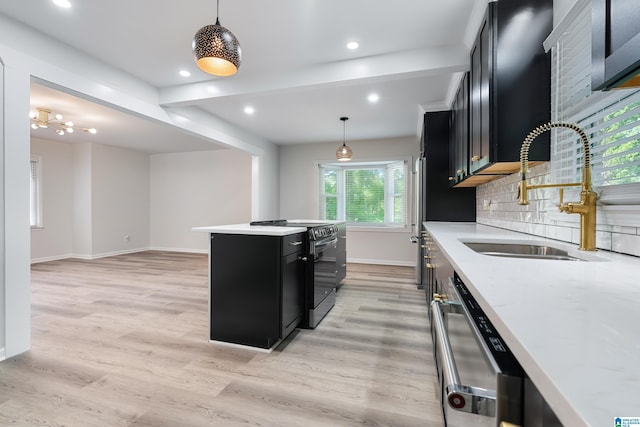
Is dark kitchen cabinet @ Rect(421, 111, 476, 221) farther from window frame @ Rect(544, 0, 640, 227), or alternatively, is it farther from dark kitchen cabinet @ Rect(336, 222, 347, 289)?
window frame @ Rect(544, 0, 640, 227)

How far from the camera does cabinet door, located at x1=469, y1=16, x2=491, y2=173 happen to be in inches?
74.7

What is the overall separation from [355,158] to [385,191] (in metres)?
0.92

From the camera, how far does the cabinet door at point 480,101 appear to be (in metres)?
1.90

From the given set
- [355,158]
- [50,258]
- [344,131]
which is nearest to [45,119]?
[50,258]

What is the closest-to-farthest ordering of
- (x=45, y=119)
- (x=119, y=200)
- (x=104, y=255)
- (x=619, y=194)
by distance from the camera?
1. (x=619, y=194)
2. (x=45, y=119)
3. (x=104, y=255)
4. (x=119, y=200)

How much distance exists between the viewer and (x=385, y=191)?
630cm

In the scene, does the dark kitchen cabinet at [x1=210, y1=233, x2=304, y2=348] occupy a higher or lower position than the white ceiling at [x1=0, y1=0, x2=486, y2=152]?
lower

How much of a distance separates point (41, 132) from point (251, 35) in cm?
536

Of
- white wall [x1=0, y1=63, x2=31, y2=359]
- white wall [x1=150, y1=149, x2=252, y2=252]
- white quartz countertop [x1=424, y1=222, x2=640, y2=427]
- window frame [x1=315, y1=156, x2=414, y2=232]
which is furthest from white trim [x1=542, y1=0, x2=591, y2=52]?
white wall [x1=150, y1=149, x2=252, y2=252]

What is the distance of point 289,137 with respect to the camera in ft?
19.9

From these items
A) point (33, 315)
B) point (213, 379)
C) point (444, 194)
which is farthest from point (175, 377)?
point (444, 194)

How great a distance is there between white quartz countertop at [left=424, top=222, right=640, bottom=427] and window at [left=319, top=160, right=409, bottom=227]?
208 inches

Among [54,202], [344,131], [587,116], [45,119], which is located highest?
[344,131]

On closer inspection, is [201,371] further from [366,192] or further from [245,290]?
[366,192]
